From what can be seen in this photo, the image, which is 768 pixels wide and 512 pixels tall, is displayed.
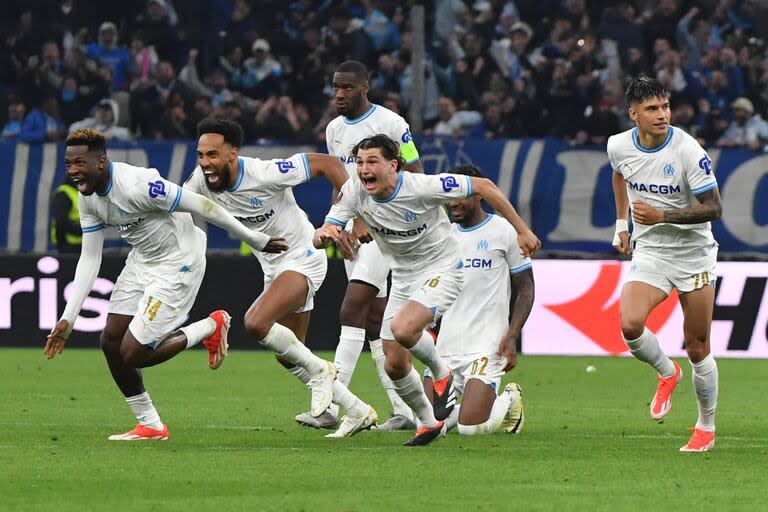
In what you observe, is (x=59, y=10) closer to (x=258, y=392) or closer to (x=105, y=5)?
(x=105, y=5)

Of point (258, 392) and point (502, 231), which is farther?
point (258, 392)

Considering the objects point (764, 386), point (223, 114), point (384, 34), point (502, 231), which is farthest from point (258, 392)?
point (384, 34)

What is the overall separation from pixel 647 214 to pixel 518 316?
168 cm

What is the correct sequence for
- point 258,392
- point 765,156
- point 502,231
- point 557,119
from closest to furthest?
point 502,231
point 258,392
point 765,156
point 557,119

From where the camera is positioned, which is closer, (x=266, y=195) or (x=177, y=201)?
(x=177, y=201)

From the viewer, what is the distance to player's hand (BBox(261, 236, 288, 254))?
9227 mm

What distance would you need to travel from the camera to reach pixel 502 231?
10.7 m

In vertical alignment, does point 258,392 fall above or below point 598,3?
below

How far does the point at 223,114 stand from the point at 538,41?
13.9 feet

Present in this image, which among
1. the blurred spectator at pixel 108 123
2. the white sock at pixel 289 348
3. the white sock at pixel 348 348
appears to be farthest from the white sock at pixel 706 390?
the blurred spectator at pixel 108 123

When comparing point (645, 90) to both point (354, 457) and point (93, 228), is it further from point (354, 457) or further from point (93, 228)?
point (93, 228)

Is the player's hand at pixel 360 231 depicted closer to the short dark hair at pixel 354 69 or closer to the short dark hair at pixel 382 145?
the short dark hair at pixel 382 145

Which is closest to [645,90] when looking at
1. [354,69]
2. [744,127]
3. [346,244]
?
[346,244]

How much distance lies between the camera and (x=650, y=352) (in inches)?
372
